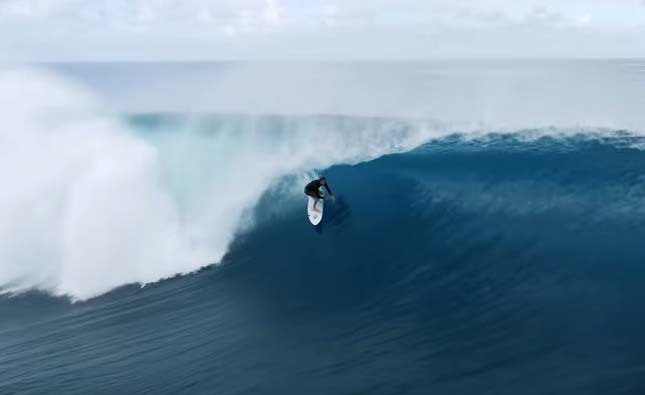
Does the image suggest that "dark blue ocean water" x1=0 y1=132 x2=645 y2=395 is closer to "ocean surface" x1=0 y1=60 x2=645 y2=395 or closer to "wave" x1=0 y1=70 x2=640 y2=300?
"ocean surface" x1=0 y1=60 x2=645 y2=395

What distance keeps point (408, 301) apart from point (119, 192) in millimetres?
9084

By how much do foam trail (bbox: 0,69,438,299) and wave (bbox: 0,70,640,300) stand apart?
3 cm

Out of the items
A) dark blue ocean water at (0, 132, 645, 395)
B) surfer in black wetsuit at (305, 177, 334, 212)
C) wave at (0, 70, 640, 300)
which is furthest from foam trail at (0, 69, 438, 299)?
surfer in black wetsuit at (305, 177, 334, 212)

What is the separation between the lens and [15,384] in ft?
27.3

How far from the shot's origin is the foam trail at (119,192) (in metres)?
12.5

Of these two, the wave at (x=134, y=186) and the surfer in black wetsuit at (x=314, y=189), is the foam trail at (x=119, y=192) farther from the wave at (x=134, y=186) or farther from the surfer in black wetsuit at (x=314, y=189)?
the surfer in black wetsuit at (x=314, y=189)

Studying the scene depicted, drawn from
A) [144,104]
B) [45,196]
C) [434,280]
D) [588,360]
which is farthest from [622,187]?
[144,104]

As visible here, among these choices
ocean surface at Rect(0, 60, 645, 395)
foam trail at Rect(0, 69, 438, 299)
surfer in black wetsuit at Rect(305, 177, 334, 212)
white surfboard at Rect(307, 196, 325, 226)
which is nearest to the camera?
ocean surface at Rect(0, 60, 645, 395)

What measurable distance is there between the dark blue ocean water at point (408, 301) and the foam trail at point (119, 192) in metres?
0.89

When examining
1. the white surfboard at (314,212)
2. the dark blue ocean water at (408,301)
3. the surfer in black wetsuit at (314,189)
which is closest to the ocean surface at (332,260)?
the dark blue ocean water at (408,301)

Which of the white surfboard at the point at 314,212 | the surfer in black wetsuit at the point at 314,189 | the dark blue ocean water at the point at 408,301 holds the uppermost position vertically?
the surfer in black wetsuit at the point at 314,189

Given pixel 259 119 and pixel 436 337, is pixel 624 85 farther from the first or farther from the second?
pixel 436 337

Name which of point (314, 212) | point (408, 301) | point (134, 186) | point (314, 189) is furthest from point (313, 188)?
point (134, 186)

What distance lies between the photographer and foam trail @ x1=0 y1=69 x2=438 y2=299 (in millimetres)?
12492
